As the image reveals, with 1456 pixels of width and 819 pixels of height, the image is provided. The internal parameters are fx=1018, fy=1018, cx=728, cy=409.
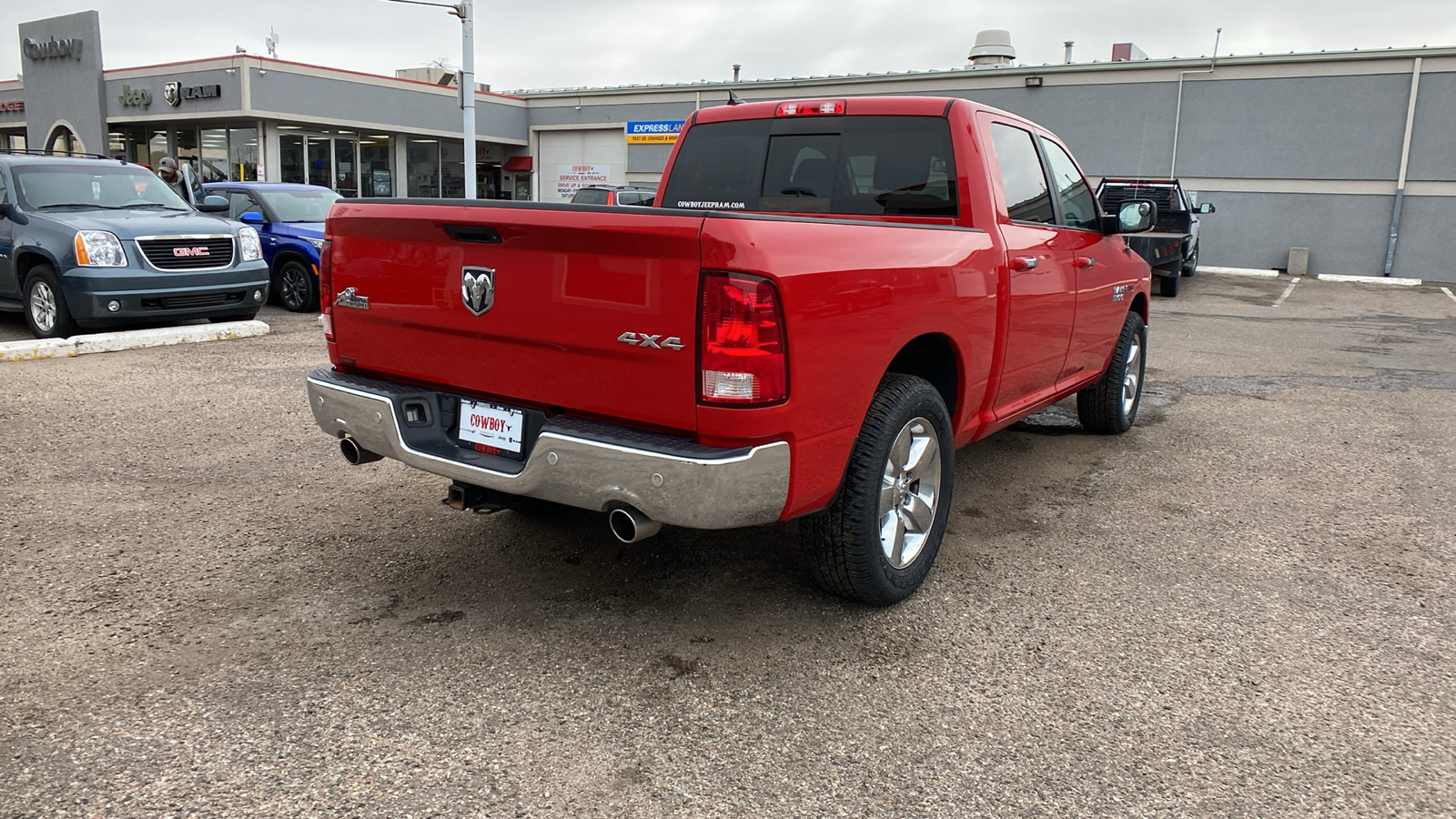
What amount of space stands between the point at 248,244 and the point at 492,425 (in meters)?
8.71

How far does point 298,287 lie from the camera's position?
1259 centimetres

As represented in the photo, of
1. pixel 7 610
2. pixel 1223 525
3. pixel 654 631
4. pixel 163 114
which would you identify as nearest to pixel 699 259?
pixel 654 631

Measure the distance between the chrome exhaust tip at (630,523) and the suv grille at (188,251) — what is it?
8.65 metres

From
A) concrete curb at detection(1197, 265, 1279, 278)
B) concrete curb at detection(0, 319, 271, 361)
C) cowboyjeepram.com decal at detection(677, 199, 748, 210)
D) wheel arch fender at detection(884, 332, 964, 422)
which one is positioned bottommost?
Result: concrete curb at detection(0, 319, 271, 361)

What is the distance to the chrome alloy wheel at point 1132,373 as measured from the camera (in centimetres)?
661

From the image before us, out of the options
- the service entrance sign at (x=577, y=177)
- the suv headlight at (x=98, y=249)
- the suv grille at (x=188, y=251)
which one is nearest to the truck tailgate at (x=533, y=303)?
the suv headlight at (x=98, y=249)

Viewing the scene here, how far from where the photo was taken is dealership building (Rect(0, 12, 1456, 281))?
883 inches

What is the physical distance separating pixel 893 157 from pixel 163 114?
30005 mm

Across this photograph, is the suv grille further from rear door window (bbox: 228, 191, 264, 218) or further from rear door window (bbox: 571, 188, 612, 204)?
rear door window (bbox: 571, 188, 612, 204)

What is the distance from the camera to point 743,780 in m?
2.69

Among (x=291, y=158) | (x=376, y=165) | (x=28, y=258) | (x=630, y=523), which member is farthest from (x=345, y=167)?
(x=630, y=523)

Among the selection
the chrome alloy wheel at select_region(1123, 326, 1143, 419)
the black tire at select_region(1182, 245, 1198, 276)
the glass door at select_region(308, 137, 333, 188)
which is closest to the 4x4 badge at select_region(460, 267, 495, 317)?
the chrome alloy wheel at select_region(1123, 326, 1143, 419)

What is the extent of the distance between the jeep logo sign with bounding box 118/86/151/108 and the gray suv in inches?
838

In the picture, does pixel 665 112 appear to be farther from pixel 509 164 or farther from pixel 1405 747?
pixel 1405 747
